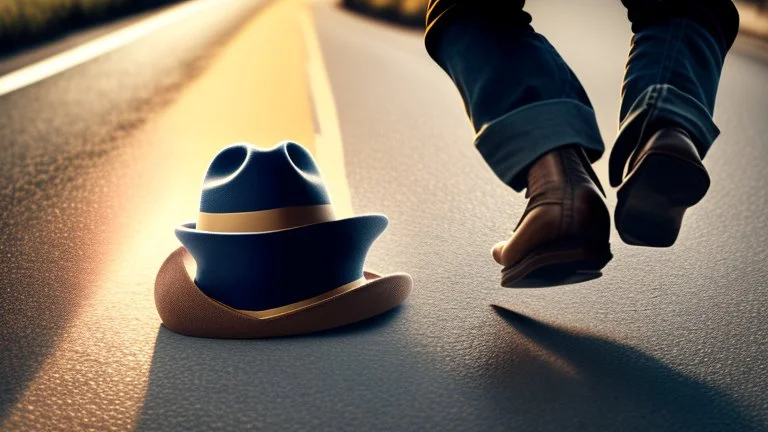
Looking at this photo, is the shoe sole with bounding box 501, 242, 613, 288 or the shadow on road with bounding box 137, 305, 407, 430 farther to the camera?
the shoe sole with bounding box 501, 242, 613, 288

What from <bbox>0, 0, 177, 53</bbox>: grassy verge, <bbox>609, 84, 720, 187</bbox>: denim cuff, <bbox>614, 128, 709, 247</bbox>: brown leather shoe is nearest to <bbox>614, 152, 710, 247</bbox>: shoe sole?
<bbox>614, 128, 709, 247</bbox>: brown leather shoe

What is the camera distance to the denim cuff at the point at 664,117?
94.3 inches

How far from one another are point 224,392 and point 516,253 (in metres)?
0.77

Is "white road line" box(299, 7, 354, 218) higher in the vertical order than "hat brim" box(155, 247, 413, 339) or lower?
higher

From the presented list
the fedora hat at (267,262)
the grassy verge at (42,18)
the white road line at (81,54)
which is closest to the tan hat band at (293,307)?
the fedora hat at (267,262)

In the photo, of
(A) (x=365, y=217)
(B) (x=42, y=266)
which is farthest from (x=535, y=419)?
(B) (x=42, y=266)

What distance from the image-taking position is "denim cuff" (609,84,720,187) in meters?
2.39

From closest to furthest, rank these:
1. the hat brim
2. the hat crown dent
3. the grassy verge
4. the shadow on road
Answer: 1. the shadow on road
2. the hat brim
3. the hat crown dent
4. the grassy verge

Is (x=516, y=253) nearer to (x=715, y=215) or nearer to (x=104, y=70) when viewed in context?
(x=715, y=215)

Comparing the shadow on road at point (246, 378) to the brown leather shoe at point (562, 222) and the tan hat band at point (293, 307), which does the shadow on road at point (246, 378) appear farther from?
the brown leather shoe at point (562, 222)

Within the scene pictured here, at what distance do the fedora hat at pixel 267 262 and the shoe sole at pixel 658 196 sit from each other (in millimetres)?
692

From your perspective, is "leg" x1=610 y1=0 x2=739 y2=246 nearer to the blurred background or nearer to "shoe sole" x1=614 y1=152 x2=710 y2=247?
"shoe sole" x1=614 y1=152 x2=710 y2=247

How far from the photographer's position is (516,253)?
2.44 meters

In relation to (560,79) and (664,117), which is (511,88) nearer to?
(560,79)
